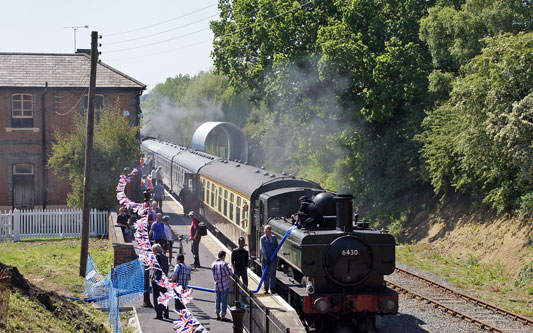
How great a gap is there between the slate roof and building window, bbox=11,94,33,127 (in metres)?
0.72

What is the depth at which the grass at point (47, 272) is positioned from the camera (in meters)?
10.2

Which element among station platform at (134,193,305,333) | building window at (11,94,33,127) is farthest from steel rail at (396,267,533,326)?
building window at (11,94,33,127)

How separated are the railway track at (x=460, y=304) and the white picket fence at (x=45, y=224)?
12849 millimetres

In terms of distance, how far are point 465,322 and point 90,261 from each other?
398 inches

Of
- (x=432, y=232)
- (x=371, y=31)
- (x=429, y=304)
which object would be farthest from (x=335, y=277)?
(x=371, y=31)

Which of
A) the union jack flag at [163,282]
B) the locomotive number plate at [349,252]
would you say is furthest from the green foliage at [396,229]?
the union jack flag at [163,282]

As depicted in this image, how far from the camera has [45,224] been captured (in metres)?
25.6

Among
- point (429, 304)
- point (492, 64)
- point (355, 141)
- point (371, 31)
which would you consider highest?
point (371, 31)

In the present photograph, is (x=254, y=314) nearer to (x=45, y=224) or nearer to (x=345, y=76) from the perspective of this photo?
(x=45, y=224)

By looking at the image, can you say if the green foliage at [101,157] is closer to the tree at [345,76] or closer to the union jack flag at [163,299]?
the tree at [345,76]

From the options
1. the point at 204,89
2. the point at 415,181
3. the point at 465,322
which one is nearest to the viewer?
the point at 465,322

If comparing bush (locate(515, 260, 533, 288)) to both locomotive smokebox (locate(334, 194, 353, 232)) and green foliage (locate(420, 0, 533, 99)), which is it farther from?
green foliage (locate(420, 0, 533, 99))

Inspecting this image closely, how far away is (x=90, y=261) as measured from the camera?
17484 millimetres

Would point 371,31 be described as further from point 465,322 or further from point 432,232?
point 465,322
